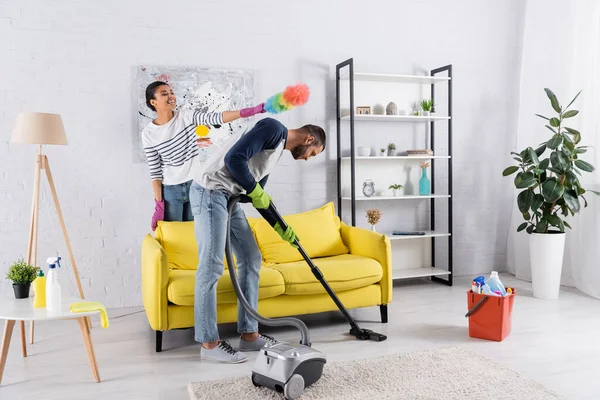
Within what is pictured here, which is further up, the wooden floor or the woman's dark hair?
the woman's dark hair

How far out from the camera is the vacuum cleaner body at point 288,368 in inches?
94.0

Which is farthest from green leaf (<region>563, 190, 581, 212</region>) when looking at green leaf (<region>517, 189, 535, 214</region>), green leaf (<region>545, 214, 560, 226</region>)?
green leaf (<region>517, 189, 535, 214</region>)

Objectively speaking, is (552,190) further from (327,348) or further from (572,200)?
(327,348)

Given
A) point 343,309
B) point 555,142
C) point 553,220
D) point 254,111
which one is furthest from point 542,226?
point 254,111

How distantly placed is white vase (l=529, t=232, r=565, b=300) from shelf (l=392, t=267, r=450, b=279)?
2.34ft

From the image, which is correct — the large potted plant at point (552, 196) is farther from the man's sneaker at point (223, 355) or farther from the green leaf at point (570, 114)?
the man's sneaker at point (223, 355)

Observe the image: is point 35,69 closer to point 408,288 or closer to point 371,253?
point 371,253

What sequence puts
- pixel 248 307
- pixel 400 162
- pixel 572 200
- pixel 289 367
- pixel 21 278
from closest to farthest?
pixel 289 367
pixel 248 307
pixel 21 278
pixel 572 200
pixel 400 162

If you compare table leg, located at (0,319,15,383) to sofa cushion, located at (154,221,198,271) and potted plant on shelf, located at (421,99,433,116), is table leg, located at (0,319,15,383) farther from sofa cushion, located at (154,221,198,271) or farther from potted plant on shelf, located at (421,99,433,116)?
potted plant on shelf, located at (421,99,433,116)

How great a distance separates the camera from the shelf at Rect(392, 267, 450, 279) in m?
4.57

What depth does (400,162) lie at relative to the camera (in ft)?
16.0

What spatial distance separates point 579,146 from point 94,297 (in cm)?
385

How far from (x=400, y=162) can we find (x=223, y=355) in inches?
99.9

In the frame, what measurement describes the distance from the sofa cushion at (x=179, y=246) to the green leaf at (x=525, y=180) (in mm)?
2424
